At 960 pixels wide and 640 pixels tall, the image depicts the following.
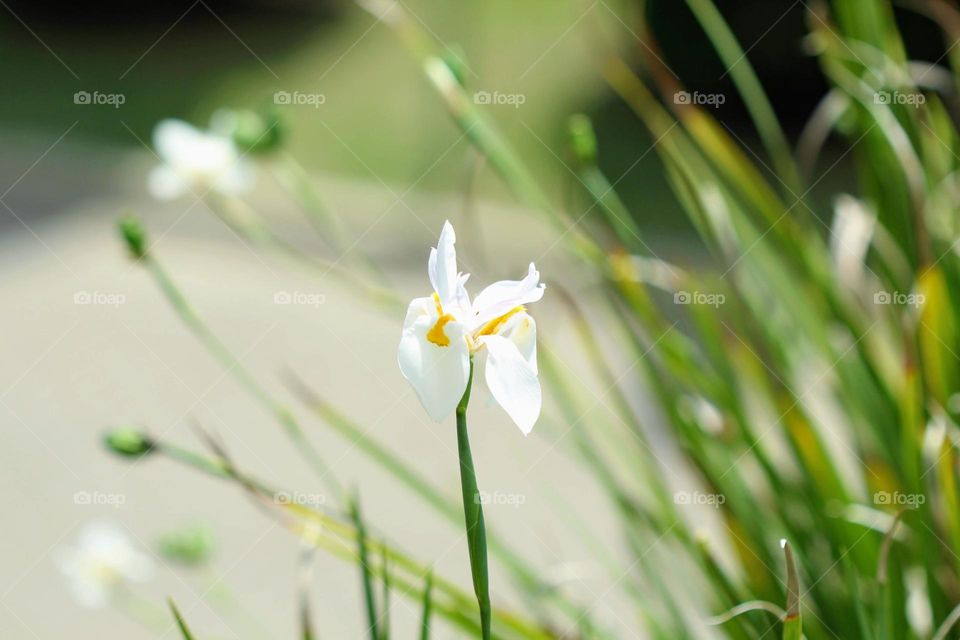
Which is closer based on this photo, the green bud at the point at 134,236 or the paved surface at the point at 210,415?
the green bud at the point at 134,236

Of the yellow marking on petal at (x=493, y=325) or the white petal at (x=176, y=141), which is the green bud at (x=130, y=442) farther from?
the white petal at (x=176, y=141)

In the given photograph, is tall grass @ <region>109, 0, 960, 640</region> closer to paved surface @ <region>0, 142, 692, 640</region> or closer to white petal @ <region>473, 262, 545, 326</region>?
white petal @ <region>473, 262, 545, 326</region>

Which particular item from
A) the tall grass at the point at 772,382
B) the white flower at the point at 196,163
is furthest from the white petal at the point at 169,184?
the tall grass at the point at 772,382

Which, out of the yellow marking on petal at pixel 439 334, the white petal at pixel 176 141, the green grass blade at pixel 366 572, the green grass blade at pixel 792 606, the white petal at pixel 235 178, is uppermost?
the white petal at pixel 176 141

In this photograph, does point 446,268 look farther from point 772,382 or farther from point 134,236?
point 772,382

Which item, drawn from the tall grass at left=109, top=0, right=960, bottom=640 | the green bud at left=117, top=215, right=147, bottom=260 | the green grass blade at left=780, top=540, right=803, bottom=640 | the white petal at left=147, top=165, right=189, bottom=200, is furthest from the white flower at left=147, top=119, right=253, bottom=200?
the green grass blade at left=780, top=540, right=803, bottom=640

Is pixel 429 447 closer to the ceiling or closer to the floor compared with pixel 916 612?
closer to the ceiling

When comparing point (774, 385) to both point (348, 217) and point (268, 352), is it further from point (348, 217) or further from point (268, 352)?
point (348, 217)

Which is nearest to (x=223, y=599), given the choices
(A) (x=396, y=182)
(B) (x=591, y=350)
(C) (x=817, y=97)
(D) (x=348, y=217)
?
(B) (x=591, y=350)
